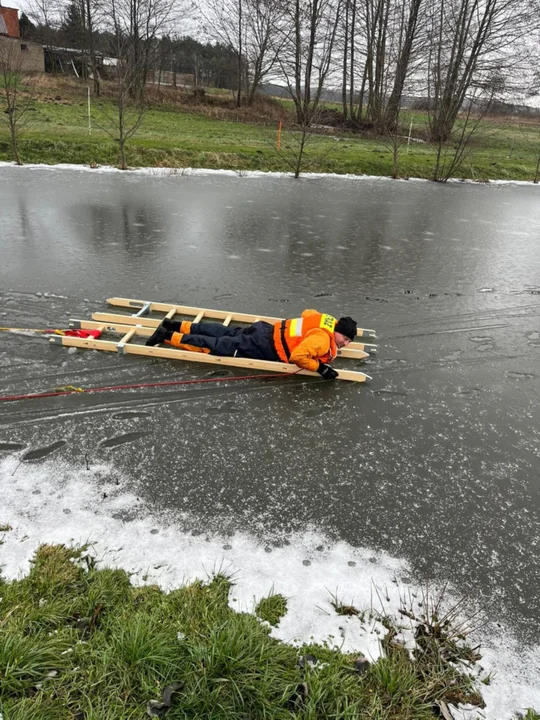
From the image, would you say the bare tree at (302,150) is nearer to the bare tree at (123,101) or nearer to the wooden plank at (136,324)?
the bare tree at (123,101)

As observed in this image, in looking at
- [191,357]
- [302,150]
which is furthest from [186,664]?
[302,150]

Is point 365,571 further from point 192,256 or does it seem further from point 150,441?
point 192,256

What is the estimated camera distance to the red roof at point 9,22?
38812mm

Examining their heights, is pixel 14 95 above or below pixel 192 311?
above

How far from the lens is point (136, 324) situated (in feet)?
19.9

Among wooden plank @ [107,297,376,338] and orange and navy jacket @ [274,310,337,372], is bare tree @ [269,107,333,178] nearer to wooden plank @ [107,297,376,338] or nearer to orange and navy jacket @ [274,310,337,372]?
wooden plank @ [107,297,376,338]

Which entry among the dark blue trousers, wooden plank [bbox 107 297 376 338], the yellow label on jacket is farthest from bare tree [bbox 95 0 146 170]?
the yellow label on jacket

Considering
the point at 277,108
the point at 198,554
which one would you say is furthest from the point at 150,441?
the point at 277,108

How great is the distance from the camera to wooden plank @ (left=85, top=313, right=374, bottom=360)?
18.6 feet

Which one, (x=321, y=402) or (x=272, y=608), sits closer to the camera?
(x=272, y=608)

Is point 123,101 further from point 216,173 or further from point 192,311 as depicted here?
point 192,311

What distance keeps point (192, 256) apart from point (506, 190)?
1598 cm

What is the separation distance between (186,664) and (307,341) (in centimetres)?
327

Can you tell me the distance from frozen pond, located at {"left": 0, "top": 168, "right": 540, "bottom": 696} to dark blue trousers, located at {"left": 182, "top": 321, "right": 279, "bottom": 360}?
362 millimetres
